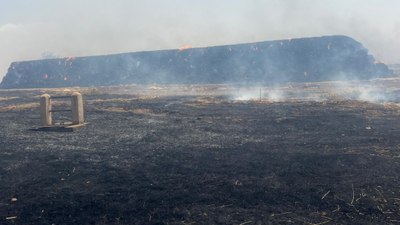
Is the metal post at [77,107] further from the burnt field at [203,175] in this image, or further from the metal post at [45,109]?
the metal post at [45,109]

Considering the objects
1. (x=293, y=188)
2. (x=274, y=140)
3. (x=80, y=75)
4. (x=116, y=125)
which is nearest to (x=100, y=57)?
(x=80, y=75)

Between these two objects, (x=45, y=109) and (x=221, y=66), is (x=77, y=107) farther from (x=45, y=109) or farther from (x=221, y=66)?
(x=221, y=66)

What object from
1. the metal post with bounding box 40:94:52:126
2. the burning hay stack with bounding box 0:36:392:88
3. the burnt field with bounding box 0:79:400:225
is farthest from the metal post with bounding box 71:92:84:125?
the burning hay stack with bounding box 0:36:392:88

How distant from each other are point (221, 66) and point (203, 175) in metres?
64.8

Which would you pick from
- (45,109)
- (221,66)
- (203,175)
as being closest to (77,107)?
(45,109)

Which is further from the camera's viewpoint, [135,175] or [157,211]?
[135,175]

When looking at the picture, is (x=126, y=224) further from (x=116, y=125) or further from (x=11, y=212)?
(x=116, y=125)

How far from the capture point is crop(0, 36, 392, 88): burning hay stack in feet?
220

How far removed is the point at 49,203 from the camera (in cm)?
668

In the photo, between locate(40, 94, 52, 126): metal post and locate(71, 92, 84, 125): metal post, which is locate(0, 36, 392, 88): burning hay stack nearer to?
locate(71, 92, 84, 125): metal post

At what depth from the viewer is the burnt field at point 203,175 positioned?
618 centimetres

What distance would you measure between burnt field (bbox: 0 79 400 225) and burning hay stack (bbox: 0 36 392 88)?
50019mm

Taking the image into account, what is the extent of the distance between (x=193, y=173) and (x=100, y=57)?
74.7 meters

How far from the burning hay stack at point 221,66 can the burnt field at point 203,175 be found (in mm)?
50019
